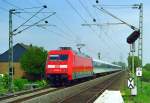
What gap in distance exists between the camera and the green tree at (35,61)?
75613 millimetres

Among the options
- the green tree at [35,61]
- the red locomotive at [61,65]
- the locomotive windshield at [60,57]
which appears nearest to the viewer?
the red locomotive at [61,65]

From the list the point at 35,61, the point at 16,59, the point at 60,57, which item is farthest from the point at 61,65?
the point at 16,59

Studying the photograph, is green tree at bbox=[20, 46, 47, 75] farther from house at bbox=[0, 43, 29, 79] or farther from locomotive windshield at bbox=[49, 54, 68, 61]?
locomotive windshield at bbox=[49, 54, 68, 61]

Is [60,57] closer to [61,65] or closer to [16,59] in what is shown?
[61,65]

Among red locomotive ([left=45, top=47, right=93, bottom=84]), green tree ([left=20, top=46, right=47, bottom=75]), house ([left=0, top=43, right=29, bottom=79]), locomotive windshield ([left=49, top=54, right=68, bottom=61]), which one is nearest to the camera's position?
red locomotive ([left=45, top=47, right=93, bottom=84])

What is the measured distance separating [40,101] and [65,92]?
7.92 meters

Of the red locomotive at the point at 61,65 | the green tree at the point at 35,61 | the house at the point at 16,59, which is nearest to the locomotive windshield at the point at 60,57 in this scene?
the red locomotive at the point at 61,65

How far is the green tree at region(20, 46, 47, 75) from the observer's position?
75613mm

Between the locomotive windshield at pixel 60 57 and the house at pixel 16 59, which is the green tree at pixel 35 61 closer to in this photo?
the house at pixel 16 59

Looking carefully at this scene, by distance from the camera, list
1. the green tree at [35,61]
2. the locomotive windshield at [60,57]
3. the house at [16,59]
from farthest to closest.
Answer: the house at [16,59], the green tree at [35,61], the locomotive windshield at [60,57]

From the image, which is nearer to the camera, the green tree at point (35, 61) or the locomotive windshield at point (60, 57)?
the locomotive windshield at point (60, 57)

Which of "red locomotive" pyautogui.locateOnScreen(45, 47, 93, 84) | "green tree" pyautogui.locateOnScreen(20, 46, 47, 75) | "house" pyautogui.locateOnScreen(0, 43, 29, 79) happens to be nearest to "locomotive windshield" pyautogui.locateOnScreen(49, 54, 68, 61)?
"red locomotive" pyautogui.locateOnScreen(45, 47, 93, 84)

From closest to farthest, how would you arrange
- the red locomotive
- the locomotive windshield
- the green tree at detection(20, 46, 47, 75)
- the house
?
1. the red locomotive
2. the locomotive windshield
3. the green tree at detection(20, 46, 47, 75)
4. the house

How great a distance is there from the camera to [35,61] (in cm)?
7562
